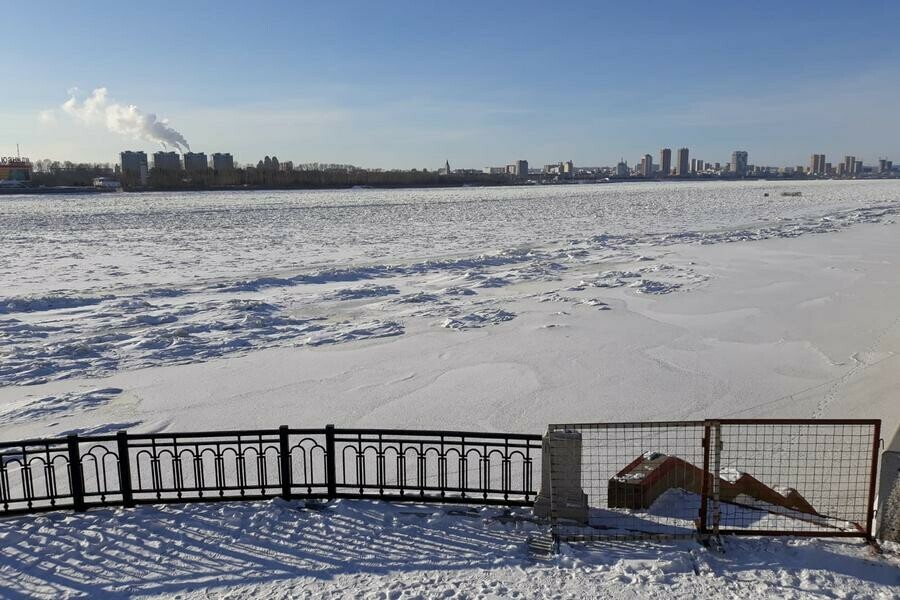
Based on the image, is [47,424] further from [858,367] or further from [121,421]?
[858,367]

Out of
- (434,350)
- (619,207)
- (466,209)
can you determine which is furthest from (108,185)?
(434,350)

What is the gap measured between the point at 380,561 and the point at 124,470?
115 inches

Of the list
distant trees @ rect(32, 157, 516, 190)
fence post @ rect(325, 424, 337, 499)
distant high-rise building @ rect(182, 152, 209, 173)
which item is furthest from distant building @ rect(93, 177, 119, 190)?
fence post @ rect(325, 424, 337, 499)

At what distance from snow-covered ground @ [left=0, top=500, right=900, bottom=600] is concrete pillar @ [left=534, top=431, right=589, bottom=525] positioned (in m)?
0.28

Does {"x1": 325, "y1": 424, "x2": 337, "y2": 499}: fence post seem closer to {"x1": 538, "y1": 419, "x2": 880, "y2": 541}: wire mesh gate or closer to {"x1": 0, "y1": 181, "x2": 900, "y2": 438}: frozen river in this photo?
{"x1": 538, "y1": 419, "x2": 880, "y2": 541}: wire mesh gate

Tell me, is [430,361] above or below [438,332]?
below

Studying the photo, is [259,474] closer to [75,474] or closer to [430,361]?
[75,474]

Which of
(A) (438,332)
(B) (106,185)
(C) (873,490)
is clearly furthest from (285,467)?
(B) (106,185)

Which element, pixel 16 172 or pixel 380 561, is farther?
pixel 16 172

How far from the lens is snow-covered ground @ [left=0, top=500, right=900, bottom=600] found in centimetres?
569

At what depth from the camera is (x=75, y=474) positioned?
6941 millimetres

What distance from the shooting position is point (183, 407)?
420 inches

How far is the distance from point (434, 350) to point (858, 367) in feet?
26.1

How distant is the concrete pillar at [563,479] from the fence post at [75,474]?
464cm
